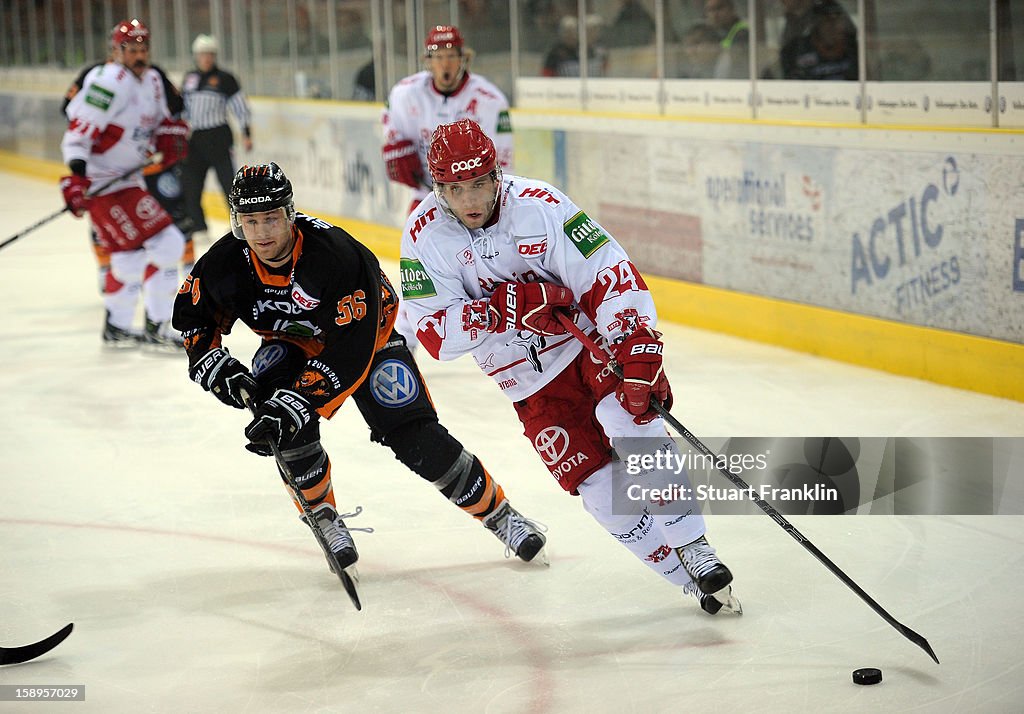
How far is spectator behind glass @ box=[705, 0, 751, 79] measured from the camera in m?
6.20

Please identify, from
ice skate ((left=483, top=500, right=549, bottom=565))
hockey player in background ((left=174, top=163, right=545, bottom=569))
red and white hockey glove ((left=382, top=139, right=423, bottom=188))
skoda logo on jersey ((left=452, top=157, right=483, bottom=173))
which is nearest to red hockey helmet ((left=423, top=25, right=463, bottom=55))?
red and white hockey glove ((left=382, top=139, right=423, bottom=188))

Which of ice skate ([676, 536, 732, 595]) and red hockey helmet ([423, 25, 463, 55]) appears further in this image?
red hockey helmet ([423, 25, 463, 55])

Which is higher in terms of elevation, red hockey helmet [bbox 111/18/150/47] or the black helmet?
red hockey helmet [bbox 111/18/150/47]

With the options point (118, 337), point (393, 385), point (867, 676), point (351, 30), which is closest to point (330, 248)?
point (393, 385)

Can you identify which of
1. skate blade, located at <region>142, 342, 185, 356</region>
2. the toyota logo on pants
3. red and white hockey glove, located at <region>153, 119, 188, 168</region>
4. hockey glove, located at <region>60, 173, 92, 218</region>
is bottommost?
skate blade, located at <region>142, 342, 185, 356</region>

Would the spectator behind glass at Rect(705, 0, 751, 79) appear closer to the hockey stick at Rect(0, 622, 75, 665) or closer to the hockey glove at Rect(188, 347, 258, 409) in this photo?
the hockey glove at Rect(188, 347, 258, 409)

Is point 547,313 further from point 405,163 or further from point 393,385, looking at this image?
point 405,163

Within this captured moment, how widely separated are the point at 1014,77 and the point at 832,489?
1880 mm

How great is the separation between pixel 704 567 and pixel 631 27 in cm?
453

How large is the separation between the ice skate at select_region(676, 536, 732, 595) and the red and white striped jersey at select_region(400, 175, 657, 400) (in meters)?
0.48

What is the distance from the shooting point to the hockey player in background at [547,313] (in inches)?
112

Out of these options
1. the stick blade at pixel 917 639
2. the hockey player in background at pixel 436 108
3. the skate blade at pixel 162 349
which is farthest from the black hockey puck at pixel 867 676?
the skate blade at pixel 162 349

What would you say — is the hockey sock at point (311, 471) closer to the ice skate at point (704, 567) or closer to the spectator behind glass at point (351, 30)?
the ice skate at point (704, 567)

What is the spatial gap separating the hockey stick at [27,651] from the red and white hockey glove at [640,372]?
1310 millimetres
